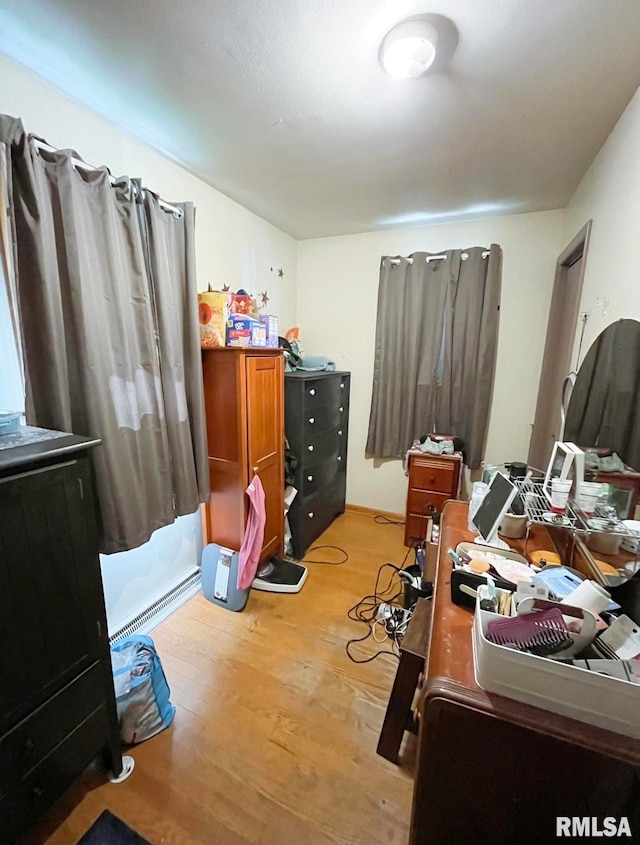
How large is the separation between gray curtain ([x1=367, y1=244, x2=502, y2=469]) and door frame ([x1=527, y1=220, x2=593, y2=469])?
34 centimetres

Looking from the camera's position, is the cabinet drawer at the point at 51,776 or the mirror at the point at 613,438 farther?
the mirror at the point at 613,438

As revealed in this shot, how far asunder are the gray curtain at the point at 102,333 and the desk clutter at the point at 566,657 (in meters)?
1.43

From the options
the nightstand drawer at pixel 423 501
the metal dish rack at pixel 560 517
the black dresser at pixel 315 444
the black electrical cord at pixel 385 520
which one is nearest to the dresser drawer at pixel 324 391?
the black dresser at pixel 315 444

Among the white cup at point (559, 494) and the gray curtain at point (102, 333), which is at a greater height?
the gray curtain at point (102, 333)

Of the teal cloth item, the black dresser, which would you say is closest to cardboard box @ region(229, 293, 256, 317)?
the black dresser

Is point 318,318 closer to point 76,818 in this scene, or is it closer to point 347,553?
point 347,553

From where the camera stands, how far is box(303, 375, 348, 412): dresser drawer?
2.35m

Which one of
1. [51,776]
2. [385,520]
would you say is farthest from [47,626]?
[385,520]

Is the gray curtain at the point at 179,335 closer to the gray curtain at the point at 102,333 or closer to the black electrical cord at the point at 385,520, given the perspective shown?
the gray curtain at the point at 102,333

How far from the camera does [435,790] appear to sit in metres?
0.74

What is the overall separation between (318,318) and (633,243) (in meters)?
2.29

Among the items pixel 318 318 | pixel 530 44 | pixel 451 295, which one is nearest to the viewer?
pixel 530 44

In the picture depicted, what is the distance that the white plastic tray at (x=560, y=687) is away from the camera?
633 millimetres

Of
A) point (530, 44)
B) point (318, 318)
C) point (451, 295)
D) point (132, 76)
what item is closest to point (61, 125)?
point (132, 76)
